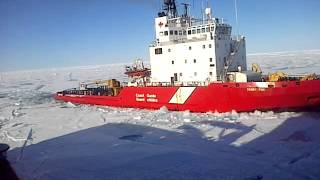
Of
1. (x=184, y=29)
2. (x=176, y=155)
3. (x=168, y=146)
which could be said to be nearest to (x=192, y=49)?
(x=184, y=29)

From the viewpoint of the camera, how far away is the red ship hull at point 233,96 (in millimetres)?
14812

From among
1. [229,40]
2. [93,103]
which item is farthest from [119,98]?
[229,40]

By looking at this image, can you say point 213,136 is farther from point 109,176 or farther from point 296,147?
point 109,176

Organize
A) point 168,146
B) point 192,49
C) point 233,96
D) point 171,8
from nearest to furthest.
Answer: point 168,146 → point 233,96 → point 192,49 → point 171,8

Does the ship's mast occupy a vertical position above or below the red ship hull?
above

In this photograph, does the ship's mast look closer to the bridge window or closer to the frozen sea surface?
the bridge window

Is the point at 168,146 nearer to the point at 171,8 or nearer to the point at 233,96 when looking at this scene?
the point at 233,96

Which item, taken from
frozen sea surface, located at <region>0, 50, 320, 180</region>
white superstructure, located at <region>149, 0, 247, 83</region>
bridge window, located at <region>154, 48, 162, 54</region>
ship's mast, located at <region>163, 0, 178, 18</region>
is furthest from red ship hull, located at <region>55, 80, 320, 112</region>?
ship's mast, located at <region>163, 0, 178, 18</region>

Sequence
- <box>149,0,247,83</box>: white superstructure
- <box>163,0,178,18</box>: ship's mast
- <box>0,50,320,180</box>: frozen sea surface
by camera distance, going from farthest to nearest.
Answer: <box>163,0,178,18</box>: ship's mast < <box>149,0,247,83</box>: white superstructure < <box>0,50,320,180</box>: frozen sea surface

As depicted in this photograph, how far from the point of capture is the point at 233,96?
16.2 metres

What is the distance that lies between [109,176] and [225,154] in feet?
11.4

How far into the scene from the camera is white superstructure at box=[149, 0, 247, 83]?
1767 cm

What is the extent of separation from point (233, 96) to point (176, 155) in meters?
7.19

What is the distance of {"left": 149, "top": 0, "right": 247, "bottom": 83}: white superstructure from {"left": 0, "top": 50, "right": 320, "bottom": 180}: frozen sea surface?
2.36 meters
